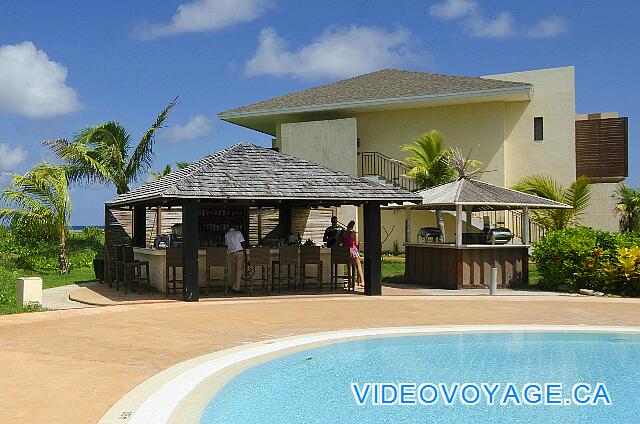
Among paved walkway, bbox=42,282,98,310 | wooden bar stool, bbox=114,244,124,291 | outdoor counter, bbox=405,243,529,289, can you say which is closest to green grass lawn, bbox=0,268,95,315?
paved walkway, bbox=42,282,98,310

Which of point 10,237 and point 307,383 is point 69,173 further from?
point 307,383

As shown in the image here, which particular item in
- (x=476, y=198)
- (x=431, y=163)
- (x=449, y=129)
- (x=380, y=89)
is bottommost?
(x=476, y=198)

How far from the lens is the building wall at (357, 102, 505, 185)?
2817 centimetres

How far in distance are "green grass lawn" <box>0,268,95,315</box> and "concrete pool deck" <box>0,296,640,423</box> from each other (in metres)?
1.56

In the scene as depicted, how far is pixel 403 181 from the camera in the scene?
93.9ft

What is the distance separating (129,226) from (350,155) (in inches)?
393

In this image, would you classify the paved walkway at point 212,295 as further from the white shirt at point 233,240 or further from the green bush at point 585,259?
the white shirt at point 233,240

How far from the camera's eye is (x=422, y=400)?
770 cm

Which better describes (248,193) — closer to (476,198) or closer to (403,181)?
(476,198)

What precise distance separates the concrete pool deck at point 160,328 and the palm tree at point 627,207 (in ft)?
44.3

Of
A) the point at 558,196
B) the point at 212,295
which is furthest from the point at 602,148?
the point at 212,295

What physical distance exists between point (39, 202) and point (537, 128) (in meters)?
18.5

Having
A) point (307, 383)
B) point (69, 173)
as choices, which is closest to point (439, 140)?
point (69, 173)

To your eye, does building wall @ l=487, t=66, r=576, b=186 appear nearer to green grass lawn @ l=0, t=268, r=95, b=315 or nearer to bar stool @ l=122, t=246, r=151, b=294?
bar stool @ l=122, t=246, r=151, b=294
